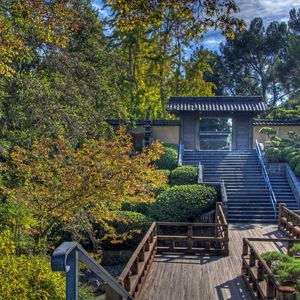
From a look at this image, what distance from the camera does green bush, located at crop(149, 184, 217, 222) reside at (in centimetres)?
1409

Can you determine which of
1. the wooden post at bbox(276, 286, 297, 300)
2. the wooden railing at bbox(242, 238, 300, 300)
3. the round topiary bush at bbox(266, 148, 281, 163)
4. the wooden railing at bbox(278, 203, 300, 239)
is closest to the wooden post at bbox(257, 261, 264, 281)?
the wooden railing at bbox(242, 238, 300, 300)

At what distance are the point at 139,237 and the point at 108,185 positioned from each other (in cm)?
556

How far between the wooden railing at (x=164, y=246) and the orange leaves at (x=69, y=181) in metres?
1.42

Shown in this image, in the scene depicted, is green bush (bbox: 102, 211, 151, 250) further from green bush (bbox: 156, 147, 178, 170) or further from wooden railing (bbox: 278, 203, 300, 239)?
green bush (bbox: 156, 147, 178, 170)

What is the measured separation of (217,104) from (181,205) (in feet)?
34.4

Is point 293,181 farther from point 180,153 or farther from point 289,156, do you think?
point 180,153

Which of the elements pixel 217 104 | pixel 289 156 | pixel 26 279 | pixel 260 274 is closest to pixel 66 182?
pixel 26 279

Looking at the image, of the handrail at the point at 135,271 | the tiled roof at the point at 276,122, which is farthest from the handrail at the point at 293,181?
the handrail at the point at 135,271

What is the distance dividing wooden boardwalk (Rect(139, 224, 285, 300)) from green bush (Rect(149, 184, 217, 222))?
121 inches

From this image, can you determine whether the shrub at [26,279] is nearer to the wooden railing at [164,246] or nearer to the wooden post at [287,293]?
the wooden railing at [164,246]

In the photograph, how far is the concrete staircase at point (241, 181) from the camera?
51.6 feet

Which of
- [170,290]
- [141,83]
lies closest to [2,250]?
[170,290]

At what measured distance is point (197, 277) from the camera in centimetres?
844

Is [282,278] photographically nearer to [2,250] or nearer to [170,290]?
[170,290]
